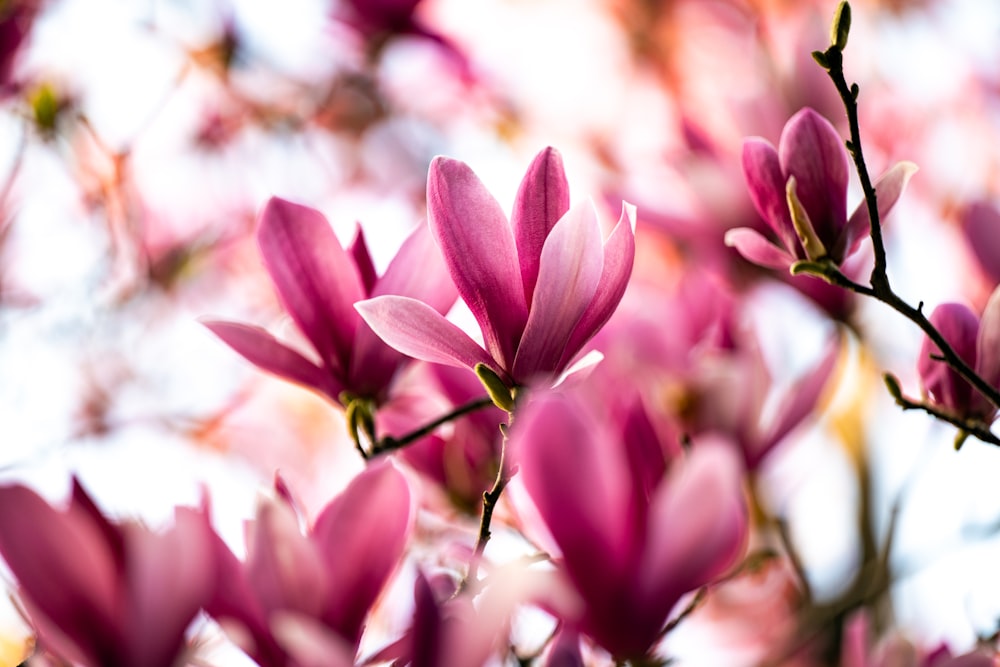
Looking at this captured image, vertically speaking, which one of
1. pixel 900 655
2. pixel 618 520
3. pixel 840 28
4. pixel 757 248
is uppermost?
pixel 840 28

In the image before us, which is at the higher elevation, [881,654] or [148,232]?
[881,654]

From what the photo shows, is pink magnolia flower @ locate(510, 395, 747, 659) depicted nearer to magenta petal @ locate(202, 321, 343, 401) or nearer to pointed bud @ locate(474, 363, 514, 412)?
pointed bud @ locate(474, 363, 514, 412)

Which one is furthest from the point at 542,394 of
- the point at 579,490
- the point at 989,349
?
the point at 989,349

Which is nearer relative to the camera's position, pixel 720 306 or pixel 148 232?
pixel 720 306

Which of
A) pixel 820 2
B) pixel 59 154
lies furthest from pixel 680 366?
pixel 820 2

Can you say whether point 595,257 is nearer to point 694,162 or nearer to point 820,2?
point 694,162

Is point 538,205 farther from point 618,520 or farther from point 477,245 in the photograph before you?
point 618,520

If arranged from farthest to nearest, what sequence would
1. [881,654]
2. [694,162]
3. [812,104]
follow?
[812,104], [694,162], [881,654]
